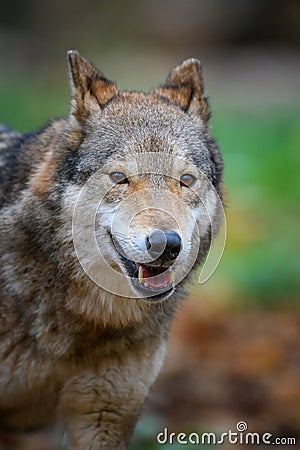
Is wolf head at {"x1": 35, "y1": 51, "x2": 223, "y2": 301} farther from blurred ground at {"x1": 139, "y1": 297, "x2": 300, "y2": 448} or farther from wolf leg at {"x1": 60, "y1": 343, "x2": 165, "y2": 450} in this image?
blurred ground at {"x1": 139, "y1": 297, "x2": 300, "y2": 448}

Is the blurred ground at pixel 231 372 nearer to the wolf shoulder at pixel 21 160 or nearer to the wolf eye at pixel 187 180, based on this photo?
the wolf shoulder at pixel 21 160

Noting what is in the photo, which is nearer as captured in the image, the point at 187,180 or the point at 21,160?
the point at 187,180

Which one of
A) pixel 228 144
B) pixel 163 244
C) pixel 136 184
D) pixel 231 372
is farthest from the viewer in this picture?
pixel 228 144

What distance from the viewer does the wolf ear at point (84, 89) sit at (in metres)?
5.67

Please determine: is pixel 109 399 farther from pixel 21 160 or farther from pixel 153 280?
pixel 21 160

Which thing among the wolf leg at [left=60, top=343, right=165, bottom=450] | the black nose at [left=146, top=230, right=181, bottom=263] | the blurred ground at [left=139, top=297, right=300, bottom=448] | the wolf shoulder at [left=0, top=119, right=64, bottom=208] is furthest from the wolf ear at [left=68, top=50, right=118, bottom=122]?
the blurred ground at [left=139, top=297, right=300, bottom=448]

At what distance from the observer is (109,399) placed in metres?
5.89

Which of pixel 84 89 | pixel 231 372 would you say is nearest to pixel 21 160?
pixel 84 89

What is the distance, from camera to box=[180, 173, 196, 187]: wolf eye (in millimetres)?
5336

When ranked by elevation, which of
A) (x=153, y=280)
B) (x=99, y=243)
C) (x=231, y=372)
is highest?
(x=231, y=372)

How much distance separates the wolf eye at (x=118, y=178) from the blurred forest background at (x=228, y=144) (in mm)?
1037

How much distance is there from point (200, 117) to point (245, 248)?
6.44m

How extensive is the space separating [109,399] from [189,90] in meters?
1.93

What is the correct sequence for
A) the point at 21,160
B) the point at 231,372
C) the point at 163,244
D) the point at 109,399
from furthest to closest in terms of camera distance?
the point at 231,372
the point at 21,160
the point at 109,399
the point at 163,244
